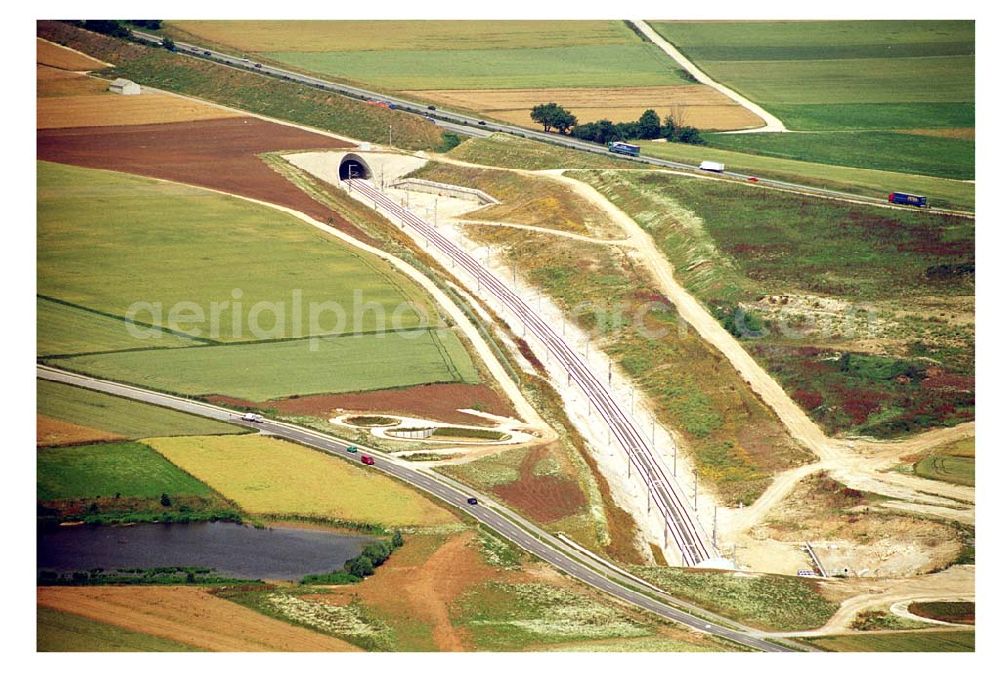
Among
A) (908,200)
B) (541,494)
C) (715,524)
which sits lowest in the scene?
(715,524)

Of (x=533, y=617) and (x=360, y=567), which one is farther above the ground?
(x=360, y=567)

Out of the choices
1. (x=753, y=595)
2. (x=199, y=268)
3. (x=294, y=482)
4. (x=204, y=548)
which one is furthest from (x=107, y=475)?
(x=753, y=595)

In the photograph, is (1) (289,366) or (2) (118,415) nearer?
(2) (118,415)

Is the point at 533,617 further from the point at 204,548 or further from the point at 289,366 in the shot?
the point at 289,366

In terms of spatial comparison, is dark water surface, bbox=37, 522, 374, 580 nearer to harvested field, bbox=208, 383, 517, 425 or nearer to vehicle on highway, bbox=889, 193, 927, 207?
harvested field, bbox=208, 383, 517, 425

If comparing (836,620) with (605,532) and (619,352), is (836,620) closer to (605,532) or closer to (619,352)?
(605,532)

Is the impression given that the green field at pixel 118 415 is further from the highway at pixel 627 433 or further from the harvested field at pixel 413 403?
the highway at pixel 627 433

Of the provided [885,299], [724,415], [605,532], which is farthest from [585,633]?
[885,299]
